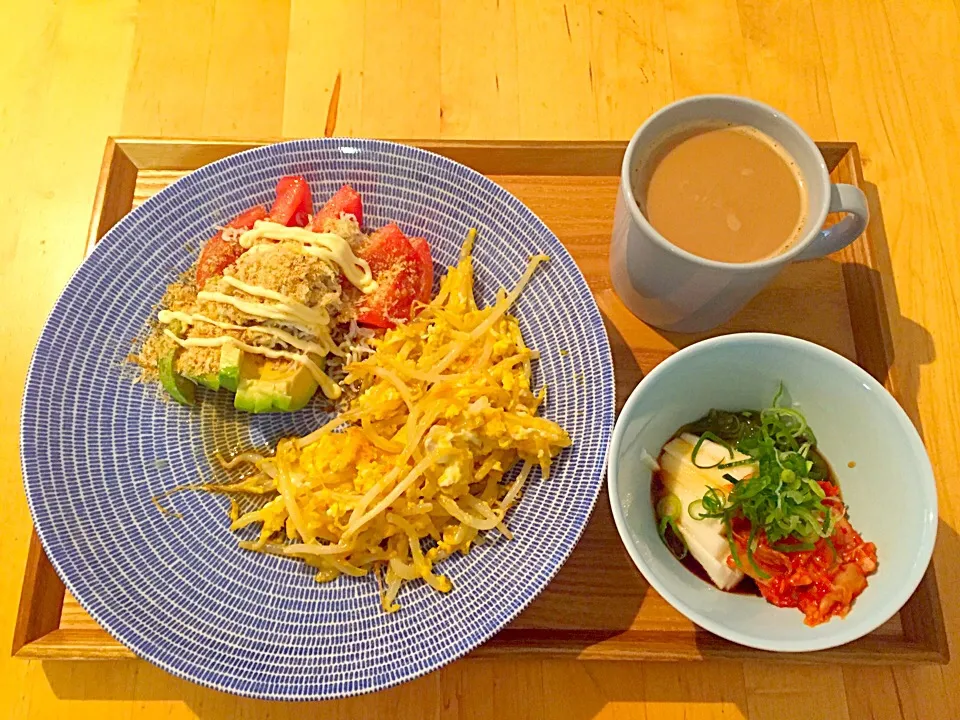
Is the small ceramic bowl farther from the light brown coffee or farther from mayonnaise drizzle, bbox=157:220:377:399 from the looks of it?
mayonnaise drizzle, bbox=157:220:377:399

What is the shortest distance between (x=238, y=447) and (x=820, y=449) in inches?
38.9

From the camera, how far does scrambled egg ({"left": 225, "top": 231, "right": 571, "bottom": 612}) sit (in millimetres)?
1146

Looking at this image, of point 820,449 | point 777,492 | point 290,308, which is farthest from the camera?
point 290,308

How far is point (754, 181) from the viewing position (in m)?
1.13

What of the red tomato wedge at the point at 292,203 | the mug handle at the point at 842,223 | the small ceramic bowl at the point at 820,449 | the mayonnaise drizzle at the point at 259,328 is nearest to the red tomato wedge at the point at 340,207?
the red tomato wedge at the point at 292,203

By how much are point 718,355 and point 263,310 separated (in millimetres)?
741

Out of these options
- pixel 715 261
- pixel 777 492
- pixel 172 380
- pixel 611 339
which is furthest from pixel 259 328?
pixel 777 492

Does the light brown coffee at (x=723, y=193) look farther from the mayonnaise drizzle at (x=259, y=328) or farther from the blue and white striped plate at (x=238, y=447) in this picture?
the mayonnaise drizzle at (x=259, y=328)

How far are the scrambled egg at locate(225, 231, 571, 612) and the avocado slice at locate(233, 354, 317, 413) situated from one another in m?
0.08

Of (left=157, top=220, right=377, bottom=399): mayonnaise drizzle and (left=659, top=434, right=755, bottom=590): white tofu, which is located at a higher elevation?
(left=157, top=220, right=377, bottom=399): mayonnaise drizzle

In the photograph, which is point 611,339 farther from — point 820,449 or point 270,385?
point 270,385

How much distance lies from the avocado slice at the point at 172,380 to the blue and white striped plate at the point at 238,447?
1.5 inches

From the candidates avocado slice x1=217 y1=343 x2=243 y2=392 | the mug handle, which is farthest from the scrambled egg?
the mug handle

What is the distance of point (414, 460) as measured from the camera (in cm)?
118
